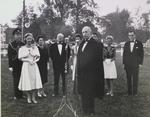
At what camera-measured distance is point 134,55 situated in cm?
516

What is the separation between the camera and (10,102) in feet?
15.5

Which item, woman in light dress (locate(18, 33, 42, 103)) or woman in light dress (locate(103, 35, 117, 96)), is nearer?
woman in light dress (locate(18, 33, 42, 103))

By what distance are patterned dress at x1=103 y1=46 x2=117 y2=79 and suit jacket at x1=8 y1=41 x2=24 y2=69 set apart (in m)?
1.30

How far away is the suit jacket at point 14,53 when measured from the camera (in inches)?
195

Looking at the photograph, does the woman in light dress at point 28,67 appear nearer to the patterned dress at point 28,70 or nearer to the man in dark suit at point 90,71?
the patterned dress at point 28,70

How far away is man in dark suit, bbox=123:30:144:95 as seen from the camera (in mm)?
5129

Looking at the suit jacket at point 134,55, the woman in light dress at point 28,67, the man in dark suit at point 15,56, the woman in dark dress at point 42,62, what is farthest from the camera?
the woman in dark dress at point 42,62

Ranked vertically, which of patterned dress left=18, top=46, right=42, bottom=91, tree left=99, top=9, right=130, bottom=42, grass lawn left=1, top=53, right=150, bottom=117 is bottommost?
grass lawn left=1, top=53, right=150, bottom=117

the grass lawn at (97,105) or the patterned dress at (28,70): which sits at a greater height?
the patterned dress at (28,70)

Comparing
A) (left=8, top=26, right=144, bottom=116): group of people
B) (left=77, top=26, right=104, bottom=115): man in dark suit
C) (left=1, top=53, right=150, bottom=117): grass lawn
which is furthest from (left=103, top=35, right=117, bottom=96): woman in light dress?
(left=77, top=26, right=104, bottom=115): man in dark suit

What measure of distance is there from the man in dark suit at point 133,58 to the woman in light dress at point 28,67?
1.35 metres

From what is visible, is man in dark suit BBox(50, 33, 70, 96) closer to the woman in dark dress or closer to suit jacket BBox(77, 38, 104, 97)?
the woman in dark dress

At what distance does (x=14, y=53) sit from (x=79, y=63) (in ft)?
3.91

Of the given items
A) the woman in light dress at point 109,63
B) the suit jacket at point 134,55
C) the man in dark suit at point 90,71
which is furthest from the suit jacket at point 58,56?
the man in dark suit at point 90,71
